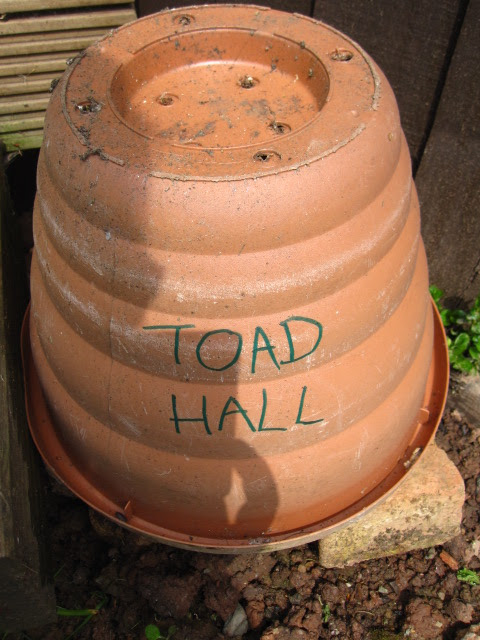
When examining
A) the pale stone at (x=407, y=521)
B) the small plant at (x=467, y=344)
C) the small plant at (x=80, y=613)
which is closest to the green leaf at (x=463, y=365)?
the small plant at (x=467, y=344)

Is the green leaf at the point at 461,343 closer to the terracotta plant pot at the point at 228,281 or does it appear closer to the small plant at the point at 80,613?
the terracotta plant pot at the point at 228,281

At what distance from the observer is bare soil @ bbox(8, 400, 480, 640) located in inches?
75.8

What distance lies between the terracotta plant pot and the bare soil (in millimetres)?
388

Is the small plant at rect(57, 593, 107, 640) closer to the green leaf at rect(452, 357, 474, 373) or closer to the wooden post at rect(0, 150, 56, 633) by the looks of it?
the wooden post at rect(0, 150, 56, 633)

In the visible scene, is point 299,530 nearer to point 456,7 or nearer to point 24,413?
point 24,413

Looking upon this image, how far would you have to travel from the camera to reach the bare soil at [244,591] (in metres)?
1.92

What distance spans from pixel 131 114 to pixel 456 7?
1226mm

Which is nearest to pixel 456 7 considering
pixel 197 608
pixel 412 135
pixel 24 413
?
pixel 412 135

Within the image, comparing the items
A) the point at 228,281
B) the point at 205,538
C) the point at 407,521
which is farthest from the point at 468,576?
the point at 228,281

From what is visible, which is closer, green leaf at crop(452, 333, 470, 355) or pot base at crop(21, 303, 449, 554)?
pot base at crop(21, 303, 449, 554)

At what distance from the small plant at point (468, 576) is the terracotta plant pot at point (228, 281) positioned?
0.57m

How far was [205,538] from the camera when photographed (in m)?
1.66

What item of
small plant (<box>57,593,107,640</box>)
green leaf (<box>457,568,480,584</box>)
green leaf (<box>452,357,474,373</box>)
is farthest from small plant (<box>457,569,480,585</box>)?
small plant (<box>57,593,107,640</box>)

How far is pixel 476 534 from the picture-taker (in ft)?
7.23
